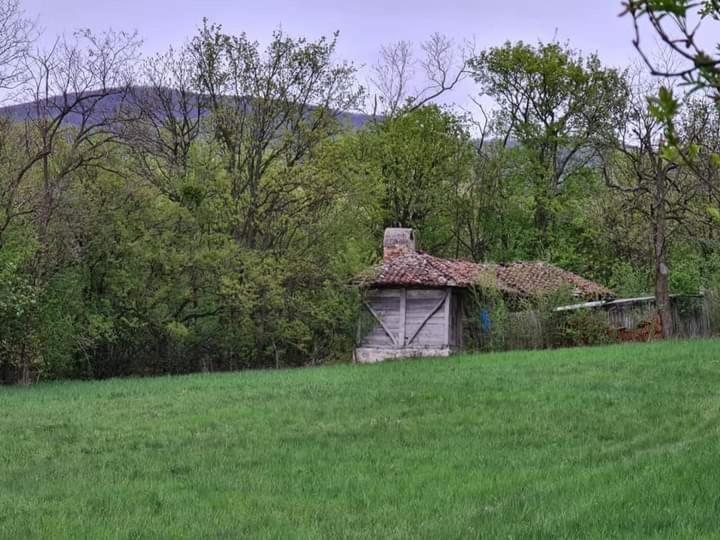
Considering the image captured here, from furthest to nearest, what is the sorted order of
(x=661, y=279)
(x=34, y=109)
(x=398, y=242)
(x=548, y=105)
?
1. (x=548, y=105)
2. (x=398, y=242)
3. (x=661, y=279)
4. (x=34, y=109)

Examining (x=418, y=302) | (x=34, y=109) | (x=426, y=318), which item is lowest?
(x=426, y=318)

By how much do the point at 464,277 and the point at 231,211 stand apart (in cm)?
859

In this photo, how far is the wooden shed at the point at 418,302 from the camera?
1172 inches

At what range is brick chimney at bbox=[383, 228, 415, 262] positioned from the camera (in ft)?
113

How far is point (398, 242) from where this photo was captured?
34781mm

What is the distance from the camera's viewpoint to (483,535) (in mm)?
6383

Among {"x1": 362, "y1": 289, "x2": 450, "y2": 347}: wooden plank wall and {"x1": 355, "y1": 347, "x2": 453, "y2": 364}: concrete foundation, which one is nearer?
{"x1": 355, "y1": 347, "x2": 453, "y2": 364}: concrete foundation

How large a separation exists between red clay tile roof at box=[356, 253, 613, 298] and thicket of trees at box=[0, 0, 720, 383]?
110cm

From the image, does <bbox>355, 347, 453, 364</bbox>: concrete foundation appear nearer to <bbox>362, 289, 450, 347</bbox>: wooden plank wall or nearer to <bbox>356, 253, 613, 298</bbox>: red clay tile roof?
<bbox>362, 289, 450, 347</bbox>: wooden plank wall

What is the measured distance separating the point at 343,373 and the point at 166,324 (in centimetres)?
825

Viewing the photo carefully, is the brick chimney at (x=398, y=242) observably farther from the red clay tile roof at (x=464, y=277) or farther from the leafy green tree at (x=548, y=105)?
the leafy green tree at (x=548, y=105)

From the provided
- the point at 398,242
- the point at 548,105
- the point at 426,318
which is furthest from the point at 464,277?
the point at 548,105

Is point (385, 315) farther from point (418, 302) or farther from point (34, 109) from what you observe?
point (34, 109)

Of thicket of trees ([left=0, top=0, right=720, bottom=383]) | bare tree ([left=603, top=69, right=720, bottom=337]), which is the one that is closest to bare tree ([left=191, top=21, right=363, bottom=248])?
thicket of trees ([left=0, top=0, right=720, bottom=383])
